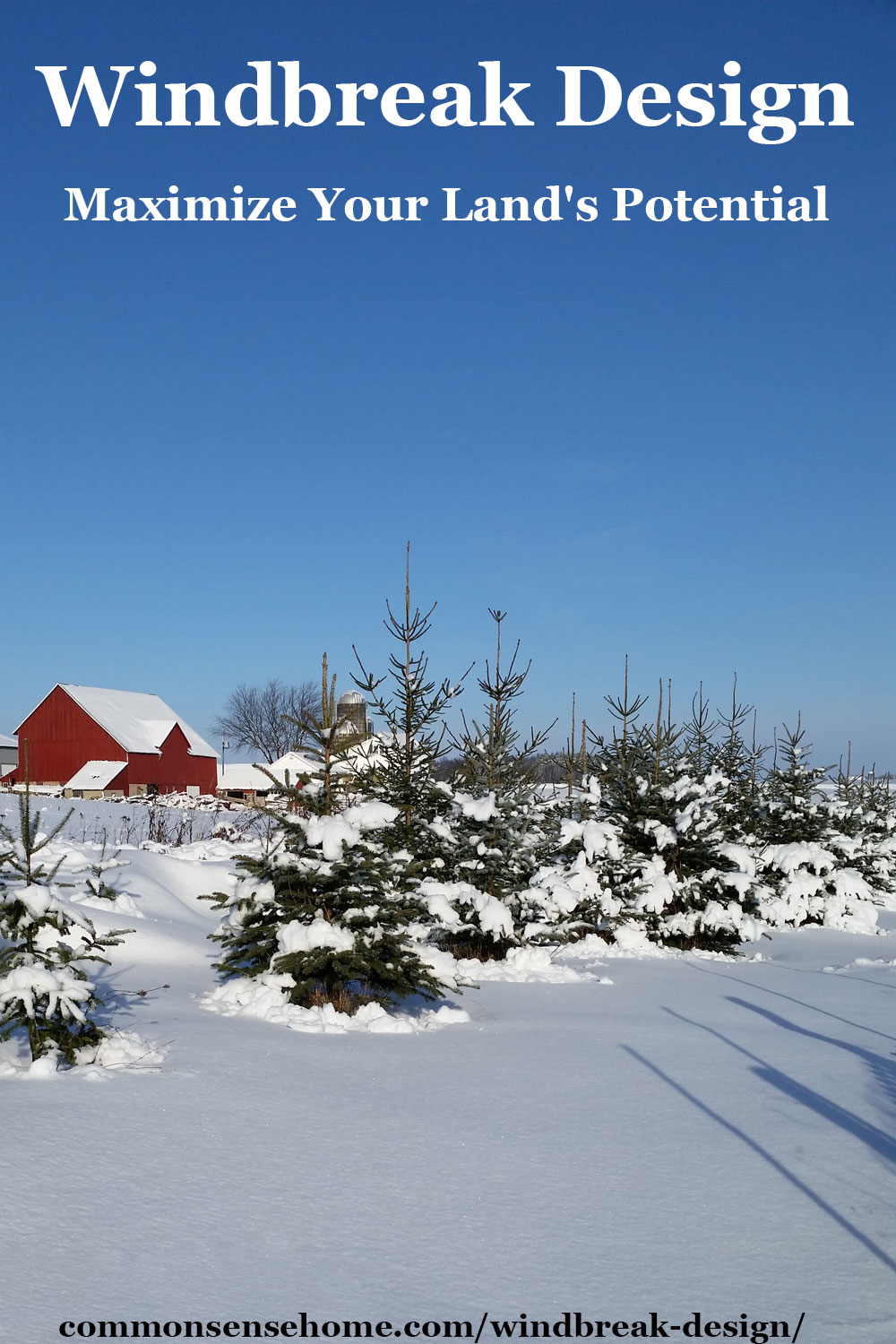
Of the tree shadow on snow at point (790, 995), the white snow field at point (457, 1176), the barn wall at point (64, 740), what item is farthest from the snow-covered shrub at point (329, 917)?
the barn wall at point (64, 740)

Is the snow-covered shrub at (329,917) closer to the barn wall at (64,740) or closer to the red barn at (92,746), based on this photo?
the red barn at (92,746)

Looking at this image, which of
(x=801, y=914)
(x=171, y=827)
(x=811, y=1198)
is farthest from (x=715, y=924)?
(x=171, y=827)

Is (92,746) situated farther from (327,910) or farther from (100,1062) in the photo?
(100,1062)

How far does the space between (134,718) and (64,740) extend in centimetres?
406

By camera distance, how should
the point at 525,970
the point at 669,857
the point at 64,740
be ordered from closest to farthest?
1. the point at 525,970
2. the point at 669,857
3. the point at 64,740

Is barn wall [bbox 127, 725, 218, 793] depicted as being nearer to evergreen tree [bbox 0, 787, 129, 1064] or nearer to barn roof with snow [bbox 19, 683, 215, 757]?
barn roof with snow [bbox 19, 683, 215, 757]

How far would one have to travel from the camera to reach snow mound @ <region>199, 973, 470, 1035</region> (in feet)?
25.6

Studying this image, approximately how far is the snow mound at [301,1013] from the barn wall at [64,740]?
43.1 m

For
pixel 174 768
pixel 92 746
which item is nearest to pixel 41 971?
pixel 92 746

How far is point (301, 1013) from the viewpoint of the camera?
8016 millimetres

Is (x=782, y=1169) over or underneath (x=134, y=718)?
underneath

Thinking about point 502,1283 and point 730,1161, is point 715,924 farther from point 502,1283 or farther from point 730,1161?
point 502,1283

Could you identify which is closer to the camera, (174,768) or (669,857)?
(669,857)

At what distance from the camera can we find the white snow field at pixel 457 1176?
3525 millimetres
